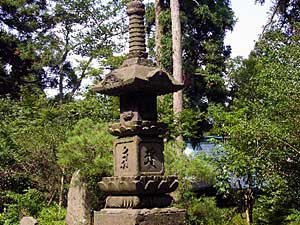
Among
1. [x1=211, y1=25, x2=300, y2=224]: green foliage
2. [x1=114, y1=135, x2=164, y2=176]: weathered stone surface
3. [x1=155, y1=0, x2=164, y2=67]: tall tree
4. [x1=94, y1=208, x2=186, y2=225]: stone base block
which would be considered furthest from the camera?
[x1=155, y1=0, x2=164, y2=67]: tall tree

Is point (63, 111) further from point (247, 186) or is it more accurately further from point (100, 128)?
point (247, 186)

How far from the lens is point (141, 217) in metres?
7.11

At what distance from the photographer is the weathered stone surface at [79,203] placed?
12.7m

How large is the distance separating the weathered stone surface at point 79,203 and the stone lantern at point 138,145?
5039 mm

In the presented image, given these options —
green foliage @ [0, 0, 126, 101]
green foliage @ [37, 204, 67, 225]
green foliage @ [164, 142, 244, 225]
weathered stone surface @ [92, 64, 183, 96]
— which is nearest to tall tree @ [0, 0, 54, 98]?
green foliage @ [0, 0, 126, 101]

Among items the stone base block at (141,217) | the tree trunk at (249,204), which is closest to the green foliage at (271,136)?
the tree trunk at (249,204)

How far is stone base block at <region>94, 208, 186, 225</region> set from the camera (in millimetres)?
7117

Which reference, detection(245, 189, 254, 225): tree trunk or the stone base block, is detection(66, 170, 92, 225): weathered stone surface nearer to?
detection(245, 189, 254, 225): tree trunk

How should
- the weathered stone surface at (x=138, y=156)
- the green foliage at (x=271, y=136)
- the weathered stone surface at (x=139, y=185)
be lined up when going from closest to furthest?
the weathered stone surface at (x=139, y=185) < the weathered stone surface at (x=138, y=156) < the green foliage at (x=271, y=136)

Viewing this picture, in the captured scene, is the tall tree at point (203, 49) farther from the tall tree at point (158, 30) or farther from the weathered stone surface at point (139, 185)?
the weathered stone surface at point (139, 185)

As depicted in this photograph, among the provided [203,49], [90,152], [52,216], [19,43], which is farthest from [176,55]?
[19,43]

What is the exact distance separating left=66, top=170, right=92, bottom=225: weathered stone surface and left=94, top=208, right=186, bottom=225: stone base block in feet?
16.5

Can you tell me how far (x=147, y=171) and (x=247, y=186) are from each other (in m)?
7.15

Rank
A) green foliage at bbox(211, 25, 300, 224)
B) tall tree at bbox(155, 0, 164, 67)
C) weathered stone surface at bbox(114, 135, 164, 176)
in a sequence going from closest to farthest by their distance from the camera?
weathered stone surface at bbox(114, 135, 164, 176)
green foliage at bbox(211, 25, 300, 224)
tall tree at bbox(155, 0, 164, 67)
